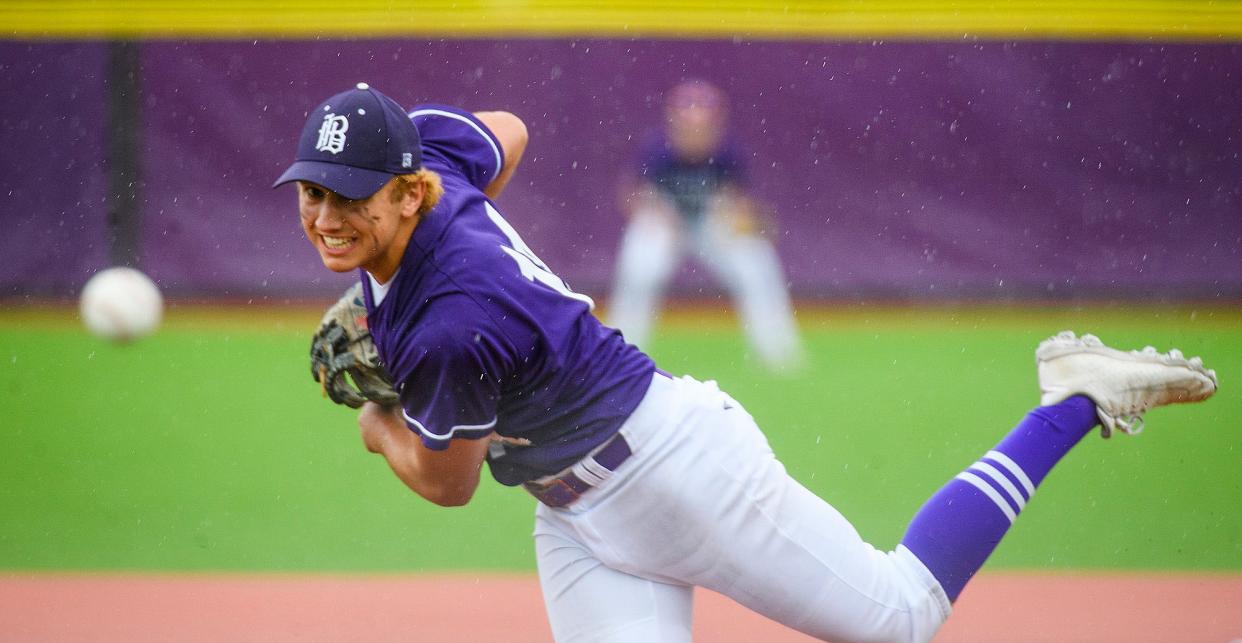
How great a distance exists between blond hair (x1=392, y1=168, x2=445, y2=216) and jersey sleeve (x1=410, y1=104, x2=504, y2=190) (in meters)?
0.40

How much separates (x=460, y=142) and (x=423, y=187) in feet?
1.81

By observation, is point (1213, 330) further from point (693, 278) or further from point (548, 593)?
point (548, 593)

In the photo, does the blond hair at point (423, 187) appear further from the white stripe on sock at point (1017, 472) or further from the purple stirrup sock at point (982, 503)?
the white stripe on sock at point (1017, 472)

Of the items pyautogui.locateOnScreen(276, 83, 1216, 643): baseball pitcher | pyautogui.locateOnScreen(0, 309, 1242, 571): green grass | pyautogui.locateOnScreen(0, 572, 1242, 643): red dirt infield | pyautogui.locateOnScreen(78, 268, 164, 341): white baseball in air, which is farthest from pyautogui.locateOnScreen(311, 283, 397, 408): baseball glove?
pyautogui.locateOnScreen(78, 268, 164, 341): white baseball in air

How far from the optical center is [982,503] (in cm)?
321

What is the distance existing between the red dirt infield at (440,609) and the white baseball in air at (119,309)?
1.73 m

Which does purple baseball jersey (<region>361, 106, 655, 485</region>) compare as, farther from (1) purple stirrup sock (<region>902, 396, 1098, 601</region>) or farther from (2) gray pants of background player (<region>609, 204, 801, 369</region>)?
(2) gray pants of background player (<region>609, 204, 801, 369</region>)

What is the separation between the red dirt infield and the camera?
14.4 feet

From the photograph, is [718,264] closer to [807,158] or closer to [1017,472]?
[807,158]

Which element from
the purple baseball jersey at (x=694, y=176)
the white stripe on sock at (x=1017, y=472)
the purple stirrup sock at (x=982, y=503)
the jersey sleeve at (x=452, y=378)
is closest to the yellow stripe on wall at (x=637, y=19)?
the purple baseball jersey at (x=694, y=176)

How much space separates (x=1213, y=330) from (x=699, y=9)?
501 cm

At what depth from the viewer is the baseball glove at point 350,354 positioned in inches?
116

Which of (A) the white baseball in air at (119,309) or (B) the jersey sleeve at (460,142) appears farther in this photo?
(A) the white baseball in air at (119,309)

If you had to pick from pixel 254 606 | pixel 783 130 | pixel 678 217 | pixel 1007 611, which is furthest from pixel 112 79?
pixel 1007 611
